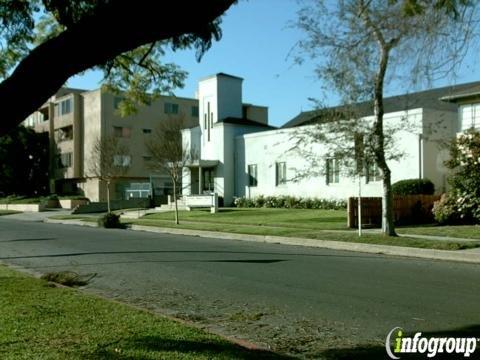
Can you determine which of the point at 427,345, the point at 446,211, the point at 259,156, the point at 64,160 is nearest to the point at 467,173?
the point at 446,211

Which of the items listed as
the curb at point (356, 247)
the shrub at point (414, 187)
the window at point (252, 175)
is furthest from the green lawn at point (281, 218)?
the window at point (252, 175)

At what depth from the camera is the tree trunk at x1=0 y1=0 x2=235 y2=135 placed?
380 cm

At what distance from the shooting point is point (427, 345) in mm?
6195

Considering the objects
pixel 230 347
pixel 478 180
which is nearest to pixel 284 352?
pixel 230 347

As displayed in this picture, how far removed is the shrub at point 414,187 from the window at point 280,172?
1080 cm

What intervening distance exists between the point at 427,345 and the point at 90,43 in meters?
4.63

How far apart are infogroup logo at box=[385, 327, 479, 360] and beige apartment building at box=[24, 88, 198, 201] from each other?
5175 centimetres

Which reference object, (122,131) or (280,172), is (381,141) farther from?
(122,131)

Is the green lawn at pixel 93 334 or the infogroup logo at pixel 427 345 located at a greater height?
the green lawn at pixel 93 334

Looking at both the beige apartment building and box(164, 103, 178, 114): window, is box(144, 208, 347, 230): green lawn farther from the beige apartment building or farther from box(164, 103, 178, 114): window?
box(164, 103, 178, 114): window

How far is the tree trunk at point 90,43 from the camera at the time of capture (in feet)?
12.5

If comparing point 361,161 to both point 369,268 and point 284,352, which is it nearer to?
point 369,268

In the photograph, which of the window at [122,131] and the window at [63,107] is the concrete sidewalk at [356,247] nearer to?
the window at [122,131]

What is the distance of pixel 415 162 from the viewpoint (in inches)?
1112
